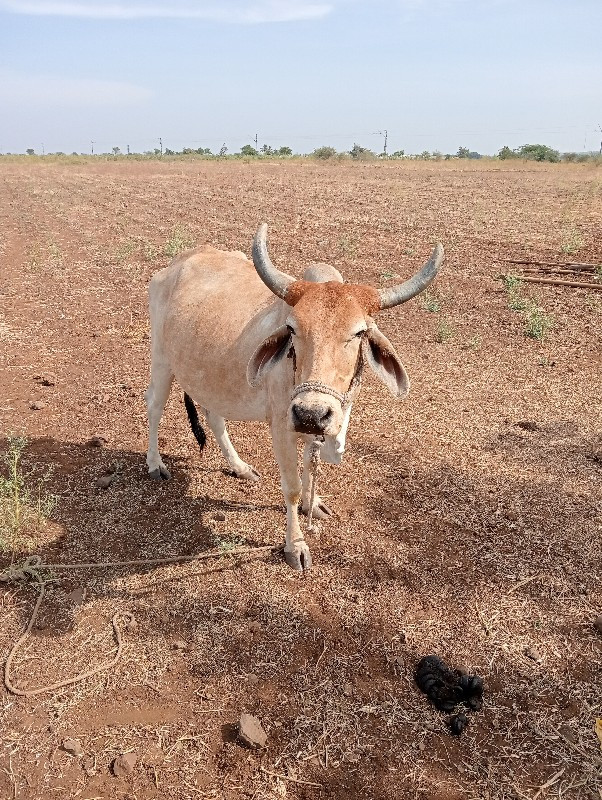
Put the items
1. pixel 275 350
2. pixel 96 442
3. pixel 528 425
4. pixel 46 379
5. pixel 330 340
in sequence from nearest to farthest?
1. pixel 330 340
2. pixel 275 350
3. pixel 96 442
4. pixel 528 425
5. pixel 46 379

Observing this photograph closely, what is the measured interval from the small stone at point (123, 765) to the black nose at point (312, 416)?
172 cm

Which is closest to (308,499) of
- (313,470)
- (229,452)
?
(313,470)

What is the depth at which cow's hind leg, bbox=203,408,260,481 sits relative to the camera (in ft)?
17.0

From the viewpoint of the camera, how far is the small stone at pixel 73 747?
2947mm

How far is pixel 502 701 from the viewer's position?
125 inches

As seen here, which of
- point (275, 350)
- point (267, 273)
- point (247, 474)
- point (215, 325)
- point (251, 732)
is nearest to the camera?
point (251, 732)

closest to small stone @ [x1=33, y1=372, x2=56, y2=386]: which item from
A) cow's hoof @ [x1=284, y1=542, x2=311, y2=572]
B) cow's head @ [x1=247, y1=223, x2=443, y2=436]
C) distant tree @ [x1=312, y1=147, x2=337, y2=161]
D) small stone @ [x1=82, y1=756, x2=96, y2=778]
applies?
cow's hoof @ [x1=284, y1=542, x2=311, y2=572]

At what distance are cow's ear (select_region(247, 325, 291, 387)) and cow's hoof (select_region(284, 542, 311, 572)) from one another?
118cm

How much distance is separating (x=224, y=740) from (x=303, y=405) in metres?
1.66

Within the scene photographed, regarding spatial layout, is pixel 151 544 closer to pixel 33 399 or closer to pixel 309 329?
pixel 309 329

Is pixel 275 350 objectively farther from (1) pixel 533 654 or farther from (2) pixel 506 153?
(2) pixel 506 153

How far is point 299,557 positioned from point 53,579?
1.58 meters

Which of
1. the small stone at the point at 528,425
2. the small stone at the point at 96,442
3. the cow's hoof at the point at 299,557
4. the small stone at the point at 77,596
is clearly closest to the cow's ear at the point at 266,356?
the cow's hoof at the point at 299,557

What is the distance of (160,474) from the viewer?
5195 mm
